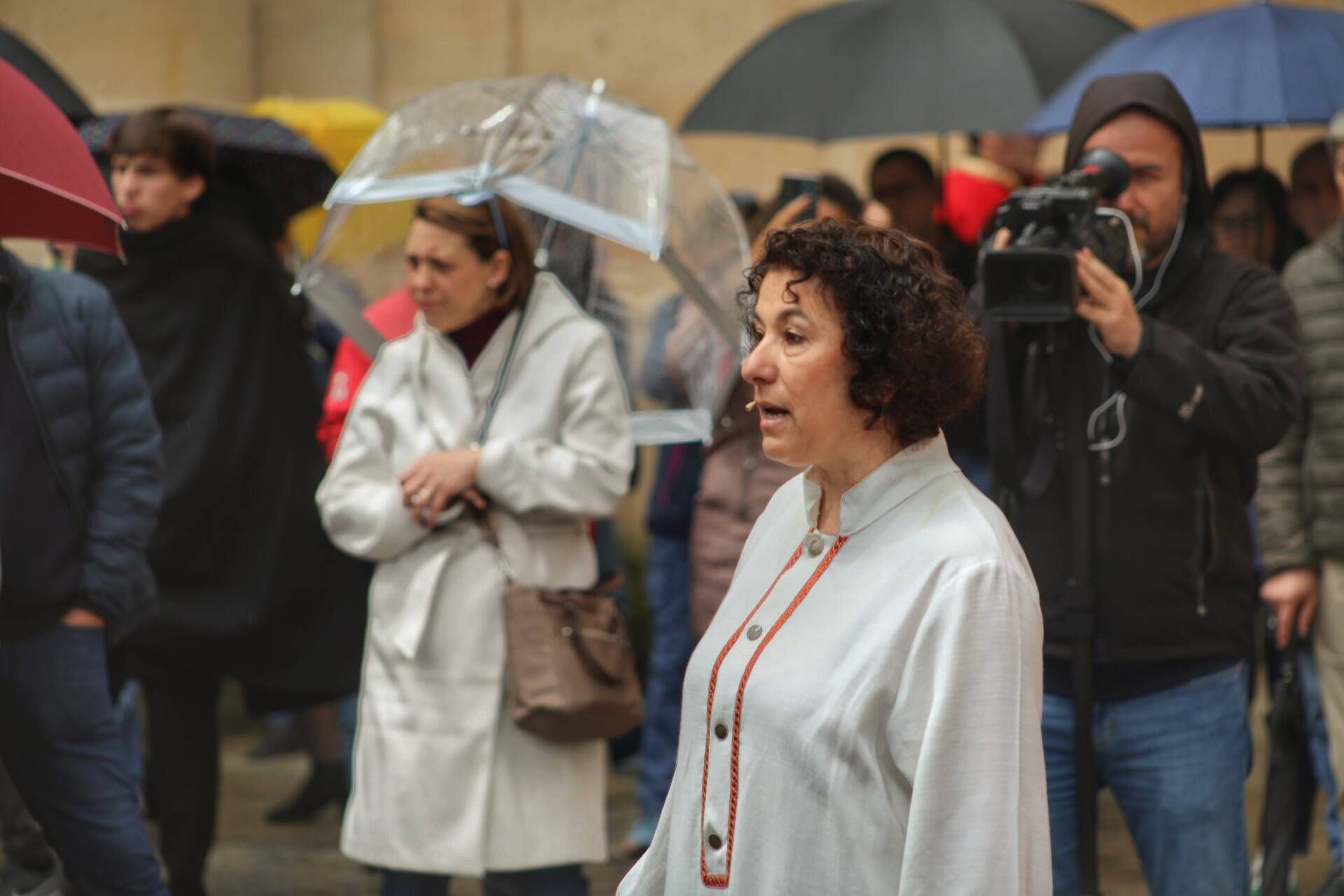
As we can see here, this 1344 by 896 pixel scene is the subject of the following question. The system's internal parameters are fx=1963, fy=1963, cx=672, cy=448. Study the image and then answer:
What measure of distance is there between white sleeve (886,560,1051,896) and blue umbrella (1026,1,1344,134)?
2935mm

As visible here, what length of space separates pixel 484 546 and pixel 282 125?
97.6 inches

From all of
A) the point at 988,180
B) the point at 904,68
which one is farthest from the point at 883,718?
the point at 988,180

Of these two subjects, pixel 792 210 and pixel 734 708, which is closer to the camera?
pixel 734 708

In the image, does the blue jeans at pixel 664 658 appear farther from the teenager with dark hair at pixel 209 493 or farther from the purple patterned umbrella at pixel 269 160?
the purple patterned umbrella at pixel 269 160

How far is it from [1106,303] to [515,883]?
7.04ft

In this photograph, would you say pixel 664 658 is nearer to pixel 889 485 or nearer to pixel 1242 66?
pixel 1242 66

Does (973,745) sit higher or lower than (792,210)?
lower

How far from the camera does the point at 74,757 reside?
4.37m

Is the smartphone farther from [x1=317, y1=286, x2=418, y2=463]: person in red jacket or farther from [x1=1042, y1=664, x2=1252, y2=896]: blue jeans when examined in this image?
[x1=1042, y1=664, x2=1252, y2=896]: blue jeans

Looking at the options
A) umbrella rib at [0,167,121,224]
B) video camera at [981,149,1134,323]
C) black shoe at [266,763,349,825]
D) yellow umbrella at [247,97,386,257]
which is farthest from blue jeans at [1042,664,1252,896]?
yellow umbrella at [247,97,386,257]

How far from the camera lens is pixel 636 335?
581 centimetres

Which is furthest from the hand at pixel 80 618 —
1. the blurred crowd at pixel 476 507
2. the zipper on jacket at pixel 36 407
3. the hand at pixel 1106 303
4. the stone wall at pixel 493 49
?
the stone wall at pixel 493 49

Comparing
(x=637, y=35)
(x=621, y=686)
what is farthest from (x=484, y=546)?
(x=637, y=35)

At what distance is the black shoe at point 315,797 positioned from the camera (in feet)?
23.3
